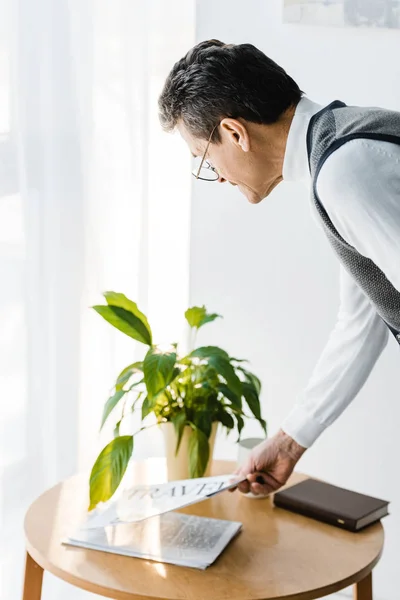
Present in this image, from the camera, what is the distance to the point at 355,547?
4.84ft

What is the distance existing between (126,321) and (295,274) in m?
0.69

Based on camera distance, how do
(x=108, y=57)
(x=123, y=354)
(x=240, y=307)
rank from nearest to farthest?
(x=108, y=57)
(x=123, y=354)
(x=240, y=307)

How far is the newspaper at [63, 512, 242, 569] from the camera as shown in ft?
4.62

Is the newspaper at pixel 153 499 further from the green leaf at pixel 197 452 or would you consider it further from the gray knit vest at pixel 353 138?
the gray knit vest at pixel 353 138

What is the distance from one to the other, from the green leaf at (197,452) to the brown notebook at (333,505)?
0.15m

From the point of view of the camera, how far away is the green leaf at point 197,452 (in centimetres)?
162

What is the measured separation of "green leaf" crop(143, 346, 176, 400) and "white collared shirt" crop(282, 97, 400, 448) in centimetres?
24

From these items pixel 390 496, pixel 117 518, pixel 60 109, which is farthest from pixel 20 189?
pixel 390 496

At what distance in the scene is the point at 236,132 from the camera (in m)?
1.25

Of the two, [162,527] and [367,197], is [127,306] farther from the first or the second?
[367,197]

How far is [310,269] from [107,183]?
56 centimetres

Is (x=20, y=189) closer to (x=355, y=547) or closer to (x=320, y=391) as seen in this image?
(x=320, y=391)

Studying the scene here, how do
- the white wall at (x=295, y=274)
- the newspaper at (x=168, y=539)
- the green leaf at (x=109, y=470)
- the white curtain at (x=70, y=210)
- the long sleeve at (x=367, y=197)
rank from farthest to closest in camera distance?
the white wall at (x=295, y=274)
the white curtain at (x=70, y=210)
the green leaf at (x=109, y=470)
the newspaper at (x=168, y=539)
the long sleeve at (x=367, y=197)

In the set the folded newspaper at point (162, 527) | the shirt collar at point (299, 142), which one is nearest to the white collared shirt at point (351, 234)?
the shirt collar at point (299, 142)
